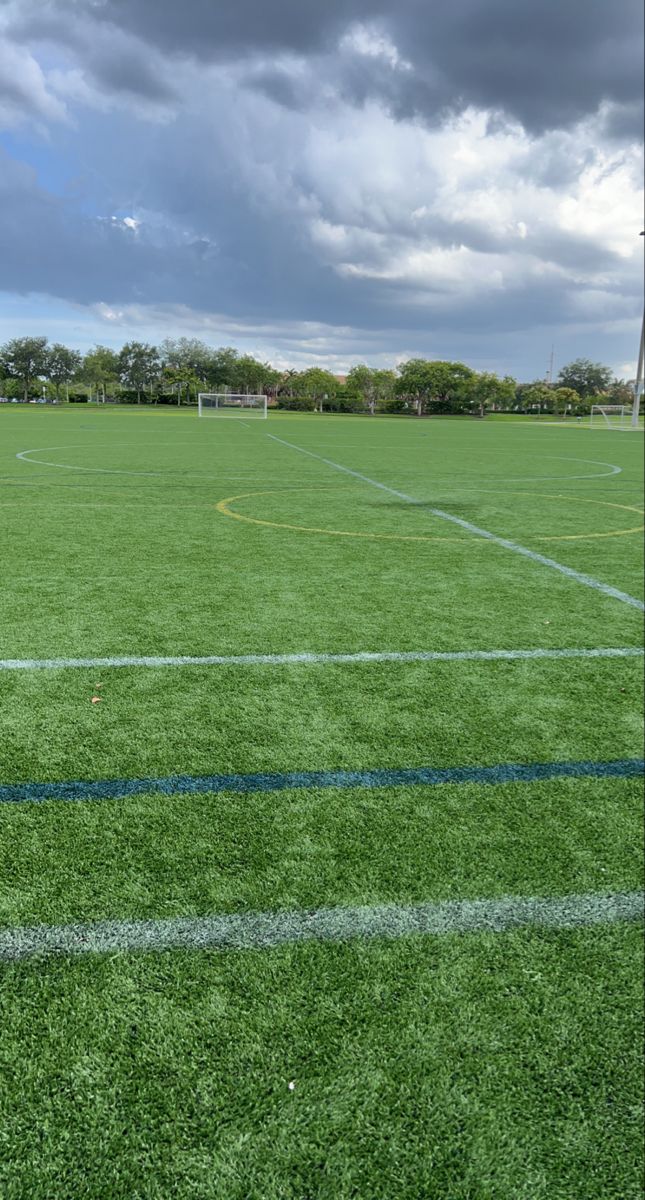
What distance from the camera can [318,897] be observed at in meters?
2.19

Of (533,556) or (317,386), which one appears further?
(317,386)

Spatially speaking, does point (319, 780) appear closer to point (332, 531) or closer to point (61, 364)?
point (332, 531)

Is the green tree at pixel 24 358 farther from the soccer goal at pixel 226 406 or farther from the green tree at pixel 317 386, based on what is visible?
the soccer goal at pixel 226 406

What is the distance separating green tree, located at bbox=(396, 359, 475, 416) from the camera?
97.8 metres

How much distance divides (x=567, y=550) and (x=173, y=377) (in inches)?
4260

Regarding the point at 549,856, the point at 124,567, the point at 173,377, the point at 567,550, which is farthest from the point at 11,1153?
the point at 173,377

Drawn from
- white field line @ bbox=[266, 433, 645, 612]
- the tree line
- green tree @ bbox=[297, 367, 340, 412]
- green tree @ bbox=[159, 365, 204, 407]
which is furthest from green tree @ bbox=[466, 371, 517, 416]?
white field line @ bbox=[266, 433, 645, 612]

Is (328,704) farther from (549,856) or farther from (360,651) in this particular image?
(549,856)

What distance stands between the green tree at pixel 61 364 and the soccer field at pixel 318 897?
105 meters

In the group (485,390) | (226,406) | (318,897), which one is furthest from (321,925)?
(485,390)

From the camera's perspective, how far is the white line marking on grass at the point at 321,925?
1989mm

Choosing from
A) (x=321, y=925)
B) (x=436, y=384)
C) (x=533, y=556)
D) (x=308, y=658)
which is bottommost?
(x=321, y=925)

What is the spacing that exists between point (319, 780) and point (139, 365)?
387ft

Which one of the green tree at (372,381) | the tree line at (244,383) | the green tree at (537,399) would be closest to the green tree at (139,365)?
the tree line at (244,383)
